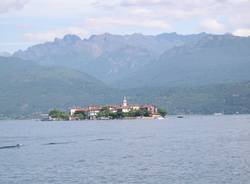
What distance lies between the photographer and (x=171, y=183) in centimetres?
7281

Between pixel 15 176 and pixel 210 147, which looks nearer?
pixel 15 176

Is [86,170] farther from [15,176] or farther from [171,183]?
[171,183]

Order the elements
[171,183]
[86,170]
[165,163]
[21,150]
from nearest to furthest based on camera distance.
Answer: [171,183], [86,170], [165,163], [21,150]

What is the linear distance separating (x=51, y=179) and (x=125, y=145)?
47.6 meters

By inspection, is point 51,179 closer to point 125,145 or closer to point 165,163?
point 165,163

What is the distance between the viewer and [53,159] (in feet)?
327

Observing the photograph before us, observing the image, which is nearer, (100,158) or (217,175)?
(217,175)

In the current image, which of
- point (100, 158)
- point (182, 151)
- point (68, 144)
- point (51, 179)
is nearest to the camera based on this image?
point (51, 179)

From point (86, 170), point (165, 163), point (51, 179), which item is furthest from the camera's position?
point (165, 163)

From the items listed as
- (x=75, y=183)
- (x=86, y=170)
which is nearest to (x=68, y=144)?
(x=86, y=170)

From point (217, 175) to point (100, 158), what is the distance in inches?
1027

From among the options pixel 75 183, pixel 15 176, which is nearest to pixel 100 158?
pixel 15 176

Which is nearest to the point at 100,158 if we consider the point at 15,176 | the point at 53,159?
the point at 53,159

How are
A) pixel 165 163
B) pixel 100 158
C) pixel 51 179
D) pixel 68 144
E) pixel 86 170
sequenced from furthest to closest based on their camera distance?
pixel 68 144, pixel 100 158, pixel 165 163, pixel 86 170, pixel 51 179
